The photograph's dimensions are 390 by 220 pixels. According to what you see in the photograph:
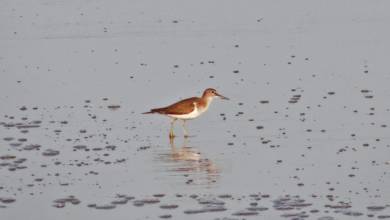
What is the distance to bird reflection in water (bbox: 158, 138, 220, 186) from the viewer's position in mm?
18078

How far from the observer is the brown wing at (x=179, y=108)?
21.7m

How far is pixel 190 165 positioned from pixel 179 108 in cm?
296

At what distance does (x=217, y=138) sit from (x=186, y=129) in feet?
4.20

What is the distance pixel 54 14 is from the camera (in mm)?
34125

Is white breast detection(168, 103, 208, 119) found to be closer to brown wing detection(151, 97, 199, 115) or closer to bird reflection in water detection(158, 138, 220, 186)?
brown wing detection(151, 97, 199, 115)

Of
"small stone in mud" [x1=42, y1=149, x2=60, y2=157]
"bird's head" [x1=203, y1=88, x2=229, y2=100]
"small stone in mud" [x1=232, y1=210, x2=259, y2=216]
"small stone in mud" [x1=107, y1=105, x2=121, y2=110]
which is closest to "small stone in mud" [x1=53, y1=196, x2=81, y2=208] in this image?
"small stone in mud" [x1=232, y1=210, x2=259, y2=216]

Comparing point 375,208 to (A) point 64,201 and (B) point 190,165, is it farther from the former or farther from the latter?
(A) point 64,201

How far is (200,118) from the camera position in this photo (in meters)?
22.8

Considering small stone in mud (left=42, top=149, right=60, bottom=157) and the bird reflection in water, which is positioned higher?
small stone in mud (left=42, top=149, right=60, bottom=157)

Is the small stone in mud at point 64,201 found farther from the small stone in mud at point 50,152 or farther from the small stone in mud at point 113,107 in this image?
the small stone in mud at point 113,107

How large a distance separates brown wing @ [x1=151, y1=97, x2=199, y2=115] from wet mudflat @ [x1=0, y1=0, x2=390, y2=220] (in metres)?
0.36

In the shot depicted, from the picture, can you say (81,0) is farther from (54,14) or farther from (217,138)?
(217,138)

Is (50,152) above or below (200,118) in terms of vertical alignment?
below

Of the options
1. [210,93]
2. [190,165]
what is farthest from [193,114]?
[190,165]
